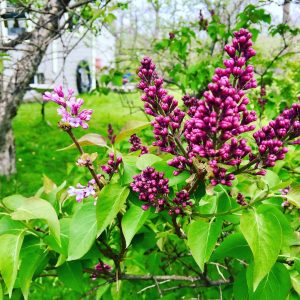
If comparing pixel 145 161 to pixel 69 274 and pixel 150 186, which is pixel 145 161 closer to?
pixel 150 186

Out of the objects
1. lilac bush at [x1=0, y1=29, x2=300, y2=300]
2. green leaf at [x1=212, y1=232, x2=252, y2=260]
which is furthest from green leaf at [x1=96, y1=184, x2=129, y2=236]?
green leaf at [x1=212, y1=232, x2=252, y2=260]

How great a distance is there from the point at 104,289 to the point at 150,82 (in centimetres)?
106

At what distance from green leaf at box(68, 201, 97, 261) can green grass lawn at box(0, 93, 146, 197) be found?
3755 millimetres

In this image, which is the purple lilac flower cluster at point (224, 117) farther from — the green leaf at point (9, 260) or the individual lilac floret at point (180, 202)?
the green leaf at point (9, 260)

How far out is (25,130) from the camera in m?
11.6

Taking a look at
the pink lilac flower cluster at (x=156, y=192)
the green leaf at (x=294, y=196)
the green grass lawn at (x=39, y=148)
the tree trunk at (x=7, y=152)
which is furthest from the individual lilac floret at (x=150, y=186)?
the tree trunk at (x=7, y=152)

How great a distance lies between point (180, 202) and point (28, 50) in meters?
4.09

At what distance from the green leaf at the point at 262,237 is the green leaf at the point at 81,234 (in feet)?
1.55

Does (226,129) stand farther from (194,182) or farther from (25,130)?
(25,130)

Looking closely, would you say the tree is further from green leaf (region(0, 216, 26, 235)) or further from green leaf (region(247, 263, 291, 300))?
green leaf (region(247, 263, 291, 300))

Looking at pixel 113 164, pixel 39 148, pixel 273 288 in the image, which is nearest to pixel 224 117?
pixel 113 164

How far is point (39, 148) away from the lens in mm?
9789

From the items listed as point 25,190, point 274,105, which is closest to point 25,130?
point 25,190

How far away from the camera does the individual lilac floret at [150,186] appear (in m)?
1.25
